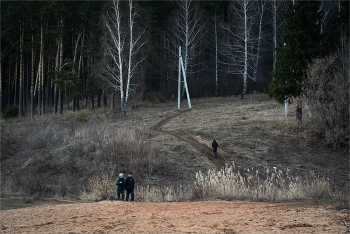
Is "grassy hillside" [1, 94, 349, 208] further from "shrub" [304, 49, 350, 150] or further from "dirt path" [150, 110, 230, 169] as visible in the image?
"shrub" [304, 49, 350, 150]

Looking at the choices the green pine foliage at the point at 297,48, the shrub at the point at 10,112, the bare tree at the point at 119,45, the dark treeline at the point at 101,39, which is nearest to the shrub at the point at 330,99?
the green pine foliage at the point at 297,48

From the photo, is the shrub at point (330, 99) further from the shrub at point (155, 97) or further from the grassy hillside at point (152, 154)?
the shrub at point (155, 97)

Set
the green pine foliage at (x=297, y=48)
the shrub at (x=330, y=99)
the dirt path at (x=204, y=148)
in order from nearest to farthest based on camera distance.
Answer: the dirt path at (x=204, y=148)
the shrub at (x=330, y=99)
the green pine foliage at (x=297, y=48)

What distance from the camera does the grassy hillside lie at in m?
15.8

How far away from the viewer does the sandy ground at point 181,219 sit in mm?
6547

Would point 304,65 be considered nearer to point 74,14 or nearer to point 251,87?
point 251,87

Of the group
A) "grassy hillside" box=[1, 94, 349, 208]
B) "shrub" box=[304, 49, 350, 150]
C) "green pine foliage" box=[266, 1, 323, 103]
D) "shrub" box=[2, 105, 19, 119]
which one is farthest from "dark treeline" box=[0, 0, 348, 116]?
"grassy hillside" box=[1, 94, 349, 208]

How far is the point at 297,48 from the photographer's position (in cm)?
2189

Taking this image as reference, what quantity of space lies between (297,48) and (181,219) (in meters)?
18.3

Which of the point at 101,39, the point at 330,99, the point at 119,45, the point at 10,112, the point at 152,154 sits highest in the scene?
the point at 101,39

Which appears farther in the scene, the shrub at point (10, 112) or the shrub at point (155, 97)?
the shrub at point (155, 97)

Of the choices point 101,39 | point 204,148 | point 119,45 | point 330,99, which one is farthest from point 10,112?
point 330,99

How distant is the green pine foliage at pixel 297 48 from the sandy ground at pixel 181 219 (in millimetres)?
15068

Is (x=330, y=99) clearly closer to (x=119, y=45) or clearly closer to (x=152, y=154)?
(x=152, y=154)
